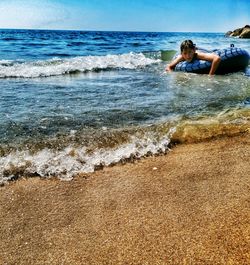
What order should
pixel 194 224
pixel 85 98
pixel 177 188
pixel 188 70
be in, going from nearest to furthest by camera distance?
pixel 194 224
pixel 177 188
pixel 85 98
pixel 188 70

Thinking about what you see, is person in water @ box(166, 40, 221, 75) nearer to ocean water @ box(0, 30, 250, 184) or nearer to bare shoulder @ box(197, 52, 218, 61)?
bare shoulder @ box(197, 52, 218, 61)

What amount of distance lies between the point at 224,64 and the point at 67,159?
25.2 ft

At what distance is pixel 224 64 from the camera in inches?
400

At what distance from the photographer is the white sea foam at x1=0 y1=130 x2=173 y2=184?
3.54m

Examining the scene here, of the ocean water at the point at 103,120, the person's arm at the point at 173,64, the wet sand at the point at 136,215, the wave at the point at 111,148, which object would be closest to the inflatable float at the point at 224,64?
the person's arm at the point at 173,64

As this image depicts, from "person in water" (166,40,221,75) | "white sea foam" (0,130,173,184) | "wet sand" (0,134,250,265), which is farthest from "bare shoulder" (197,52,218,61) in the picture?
"wet sand" (0,134,250,265)

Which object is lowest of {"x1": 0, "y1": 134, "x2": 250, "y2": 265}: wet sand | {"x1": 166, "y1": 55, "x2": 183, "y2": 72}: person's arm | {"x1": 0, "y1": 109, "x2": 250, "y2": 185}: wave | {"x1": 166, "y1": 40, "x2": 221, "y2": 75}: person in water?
{"x1": 0, "y1": 134, "x2": 250, "y2": 265}: wet sand

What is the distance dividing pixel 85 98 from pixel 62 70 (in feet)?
16.2

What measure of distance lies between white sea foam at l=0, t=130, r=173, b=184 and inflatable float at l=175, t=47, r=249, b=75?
647cm

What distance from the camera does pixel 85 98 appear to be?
21.4 ft

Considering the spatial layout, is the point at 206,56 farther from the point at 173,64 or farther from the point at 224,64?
the point at 173,64

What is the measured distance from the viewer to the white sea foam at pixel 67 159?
3.54 meters

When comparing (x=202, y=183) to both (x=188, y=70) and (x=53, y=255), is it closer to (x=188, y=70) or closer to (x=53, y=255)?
(x=53, y=255)

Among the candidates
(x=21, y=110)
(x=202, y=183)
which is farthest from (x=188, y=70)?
(x=202, y=183)
